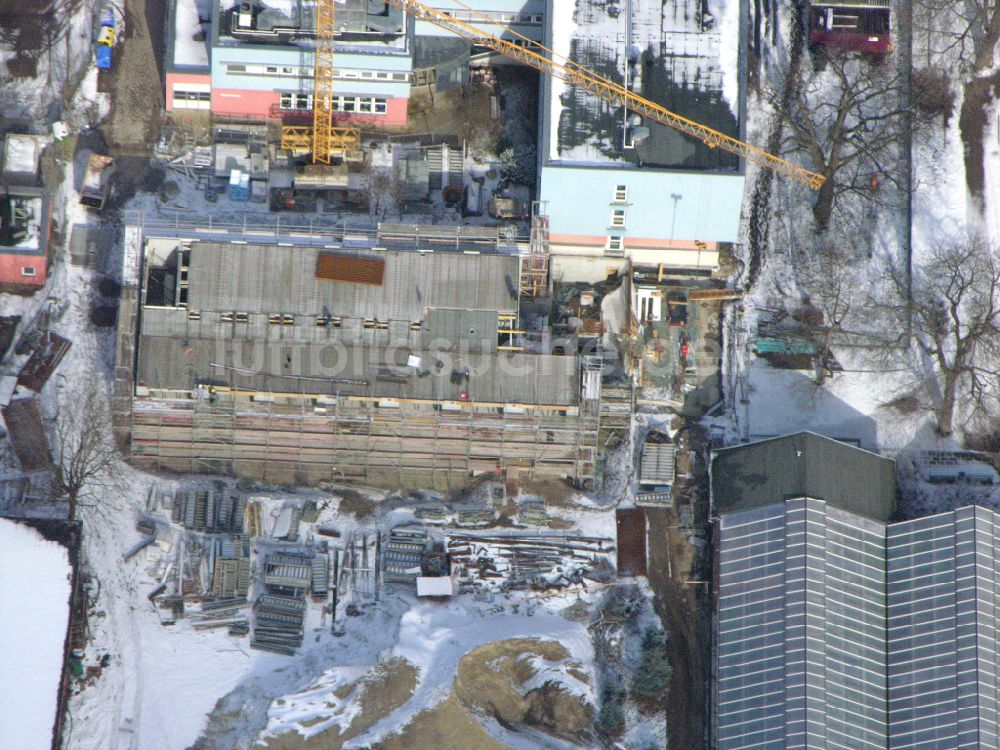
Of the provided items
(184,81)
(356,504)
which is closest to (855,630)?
(356,504)

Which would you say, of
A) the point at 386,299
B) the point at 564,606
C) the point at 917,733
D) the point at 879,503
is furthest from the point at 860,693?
the point at 386,299

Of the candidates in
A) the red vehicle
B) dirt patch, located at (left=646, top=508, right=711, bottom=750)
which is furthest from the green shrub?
the red vehicle

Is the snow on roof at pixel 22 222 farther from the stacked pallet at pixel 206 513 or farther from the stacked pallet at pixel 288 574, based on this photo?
the stacked pallet at pixel 288 574

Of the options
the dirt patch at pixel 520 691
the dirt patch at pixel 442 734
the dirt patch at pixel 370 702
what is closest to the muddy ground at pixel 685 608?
the dirt patch at pixel 520 691

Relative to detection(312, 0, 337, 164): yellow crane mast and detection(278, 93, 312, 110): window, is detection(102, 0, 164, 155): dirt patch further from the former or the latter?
detection(312, 0, 337, 164): yellow crane mast

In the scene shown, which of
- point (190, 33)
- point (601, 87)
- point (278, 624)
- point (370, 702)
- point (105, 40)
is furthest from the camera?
point (105, 40)

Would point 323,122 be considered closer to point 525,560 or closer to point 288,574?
point 288,574
